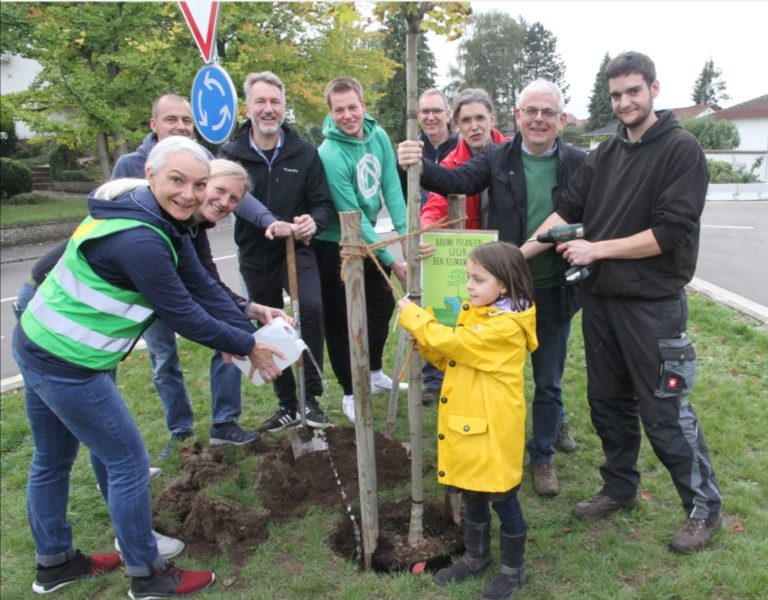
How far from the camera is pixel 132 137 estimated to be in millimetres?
15570

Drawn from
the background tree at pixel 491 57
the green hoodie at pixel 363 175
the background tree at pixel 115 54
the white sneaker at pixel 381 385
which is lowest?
the white sneaker at pixel 381 385

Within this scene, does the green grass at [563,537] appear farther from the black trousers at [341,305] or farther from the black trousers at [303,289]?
the black trousers at [303,289]

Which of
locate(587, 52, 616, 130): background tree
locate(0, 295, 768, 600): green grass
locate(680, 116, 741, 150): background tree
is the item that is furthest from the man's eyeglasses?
locate(587, 52, 616, 130): background tree

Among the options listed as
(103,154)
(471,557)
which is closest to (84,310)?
(471,557)

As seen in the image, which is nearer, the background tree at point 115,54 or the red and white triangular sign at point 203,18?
the red and white triangular sign at point 203,18

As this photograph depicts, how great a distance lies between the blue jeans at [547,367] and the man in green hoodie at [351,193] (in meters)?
1.09

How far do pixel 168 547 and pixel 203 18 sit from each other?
417cm

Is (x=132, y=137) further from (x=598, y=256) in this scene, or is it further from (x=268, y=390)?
(x=598, y=256)

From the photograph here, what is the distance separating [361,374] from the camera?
2.99 m

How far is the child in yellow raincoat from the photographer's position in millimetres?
2535

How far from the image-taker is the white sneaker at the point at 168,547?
3.24 metres

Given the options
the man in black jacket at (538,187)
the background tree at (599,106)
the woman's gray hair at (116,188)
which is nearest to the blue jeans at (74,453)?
the woman's gray hair at (116,188)

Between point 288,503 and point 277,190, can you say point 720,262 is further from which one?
point 288,503

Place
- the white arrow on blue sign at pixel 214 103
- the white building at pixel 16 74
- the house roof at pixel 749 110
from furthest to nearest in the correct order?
1. the house roof at pixel 749 110
2. the white building at pixel 16 74
3. the white arrow on blue sign at pixel 214 103
